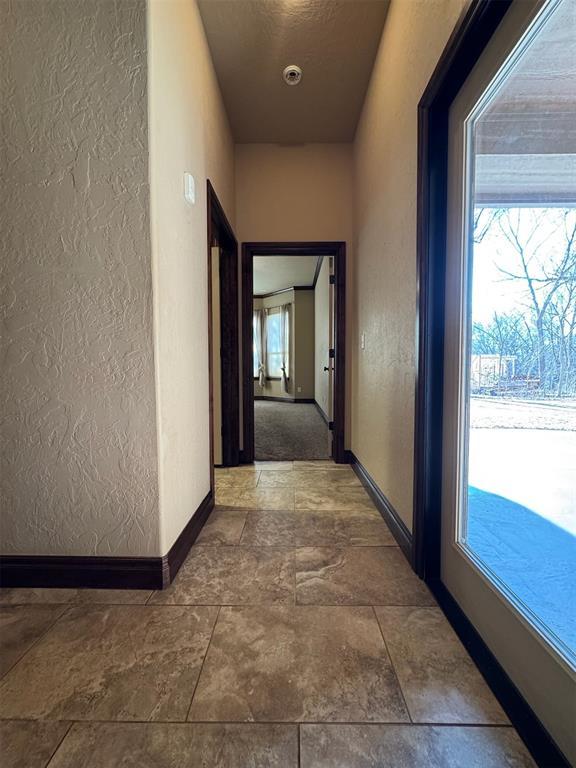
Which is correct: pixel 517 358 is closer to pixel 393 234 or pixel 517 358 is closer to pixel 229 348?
pixel 393 234

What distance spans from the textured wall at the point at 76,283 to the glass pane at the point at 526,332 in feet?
3.90

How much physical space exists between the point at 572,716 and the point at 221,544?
1341 millimetres

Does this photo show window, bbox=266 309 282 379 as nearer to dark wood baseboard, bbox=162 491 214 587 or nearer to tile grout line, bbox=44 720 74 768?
dark wood baseboard, bbox=162 491 214 587

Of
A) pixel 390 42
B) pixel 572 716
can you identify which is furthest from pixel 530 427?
pixel 390 42

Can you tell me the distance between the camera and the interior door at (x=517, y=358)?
31.0 inches

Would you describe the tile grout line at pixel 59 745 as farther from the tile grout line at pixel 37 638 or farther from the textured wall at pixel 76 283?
the textured wall at pixel 76 283

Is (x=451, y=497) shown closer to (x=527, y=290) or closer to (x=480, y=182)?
(x=527, y=290)

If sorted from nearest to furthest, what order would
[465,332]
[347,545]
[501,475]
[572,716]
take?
1. [572,716]
2. [501,475]
3. [465,332]
4. [347,545]

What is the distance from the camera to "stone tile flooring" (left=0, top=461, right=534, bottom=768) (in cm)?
77

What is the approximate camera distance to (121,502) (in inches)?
52.8

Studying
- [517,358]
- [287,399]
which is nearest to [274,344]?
[287,399]

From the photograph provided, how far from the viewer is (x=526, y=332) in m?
0.95

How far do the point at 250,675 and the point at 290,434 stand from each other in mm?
3540

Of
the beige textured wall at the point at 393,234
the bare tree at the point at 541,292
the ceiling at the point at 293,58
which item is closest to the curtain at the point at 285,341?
the ceiling at the point at 293,58
